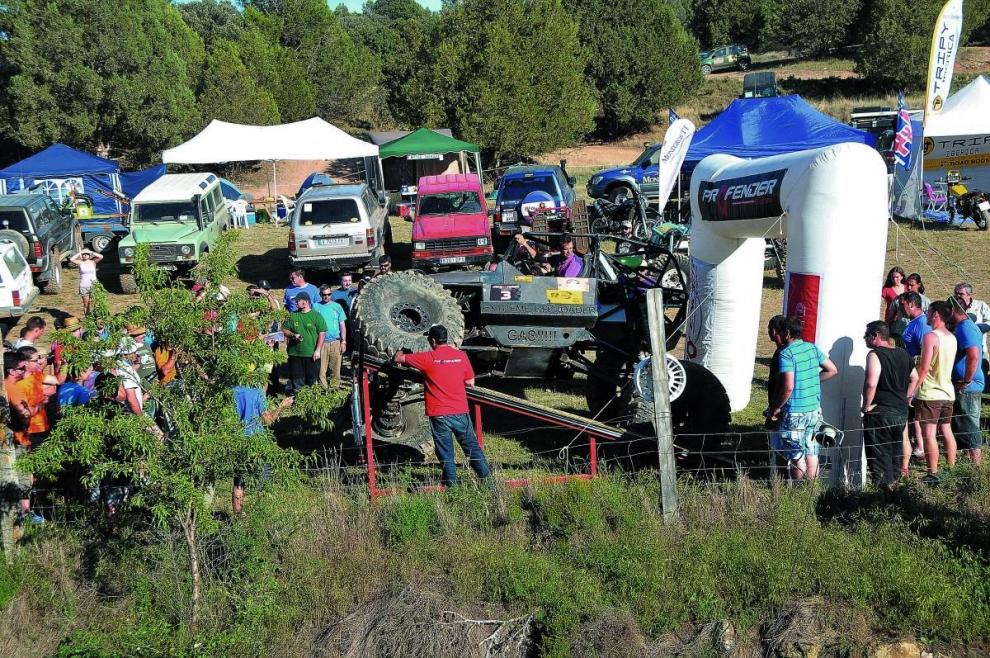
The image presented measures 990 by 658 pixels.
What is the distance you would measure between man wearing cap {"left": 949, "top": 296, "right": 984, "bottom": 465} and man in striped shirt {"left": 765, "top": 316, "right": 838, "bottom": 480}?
174 cm

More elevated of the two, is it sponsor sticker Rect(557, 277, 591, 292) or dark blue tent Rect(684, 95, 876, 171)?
dark blue tent Rect(684, 95, 876, 171)

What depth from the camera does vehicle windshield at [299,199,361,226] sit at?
1755cm

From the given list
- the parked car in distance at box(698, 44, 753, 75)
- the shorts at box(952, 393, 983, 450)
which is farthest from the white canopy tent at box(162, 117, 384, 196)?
the parked car in distance at box(698, 44, 753, 75)

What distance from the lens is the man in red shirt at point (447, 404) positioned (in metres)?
7.26

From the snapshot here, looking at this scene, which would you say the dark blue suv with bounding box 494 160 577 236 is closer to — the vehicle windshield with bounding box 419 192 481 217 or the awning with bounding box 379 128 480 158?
the vehicle windshield with bounding box 419 192 481 217

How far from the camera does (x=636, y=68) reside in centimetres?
4969

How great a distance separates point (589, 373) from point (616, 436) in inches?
89.4

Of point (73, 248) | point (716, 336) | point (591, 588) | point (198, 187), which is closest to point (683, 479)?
point (591, 588)

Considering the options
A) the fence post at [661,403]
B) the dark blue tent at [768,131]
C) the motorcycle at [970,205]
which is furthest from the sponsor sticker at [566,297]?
the motorcycle at [970,205]

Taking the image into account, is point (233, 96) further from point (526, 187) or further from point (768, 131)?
point (768, 131)

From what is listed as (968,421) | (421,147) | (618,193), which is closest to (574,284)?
(968,421)

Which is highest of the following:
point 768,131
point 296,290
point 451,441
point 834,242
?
point 768,131

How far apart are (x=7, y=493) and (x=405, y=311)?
4072 millimetres

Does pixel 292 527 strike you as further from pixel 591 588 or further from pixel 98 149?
pixel 98 149
